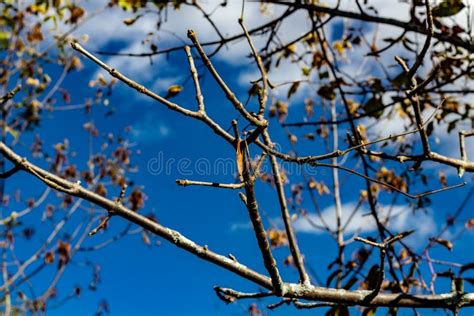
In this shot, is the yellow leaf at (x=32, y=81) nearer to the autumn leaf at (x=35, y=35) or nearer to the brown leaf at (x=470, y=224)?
the autumn leaf at (x=35, y=35)

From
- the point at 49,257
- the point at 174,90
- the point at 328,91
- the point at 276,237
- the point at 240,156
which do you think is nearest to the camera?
the point at 240,156

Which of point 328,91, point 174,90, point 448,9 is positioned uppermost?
point 328,91

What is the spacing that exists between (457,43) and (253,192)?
1425 millimetres

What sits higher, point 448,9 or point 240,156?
point 448,9

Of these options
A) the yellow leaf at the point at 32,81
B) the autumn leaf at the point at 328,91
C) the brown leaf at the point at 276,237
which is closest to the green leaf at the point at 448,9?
the autumn leaf at the point at 328,91

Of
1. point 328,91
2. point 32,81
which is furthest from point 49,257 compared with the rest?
point 328,91

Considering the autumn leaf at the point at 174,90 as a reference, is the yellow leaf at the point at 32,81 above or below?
above

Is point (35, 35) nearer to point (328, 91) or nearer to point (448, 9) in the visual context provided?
point (328, 91)

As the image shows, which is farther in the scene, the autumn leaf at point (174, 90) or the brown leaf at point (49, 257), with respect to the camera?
the brown leaf at point (49, 257)

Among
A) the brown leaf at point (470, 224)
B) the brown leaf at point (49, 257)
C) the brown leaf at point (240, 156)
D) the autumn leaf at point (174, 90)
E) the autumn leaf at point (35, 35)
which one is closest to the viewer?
the brown leaf at point (240, 156)

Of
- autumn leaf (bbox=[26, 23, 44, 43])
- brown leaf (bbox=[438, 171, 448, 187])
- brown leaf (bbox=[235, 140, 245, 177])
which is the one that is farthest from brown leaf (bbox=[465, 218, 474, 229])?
autumn leaf (bbox=[26, 23, 44, 43])

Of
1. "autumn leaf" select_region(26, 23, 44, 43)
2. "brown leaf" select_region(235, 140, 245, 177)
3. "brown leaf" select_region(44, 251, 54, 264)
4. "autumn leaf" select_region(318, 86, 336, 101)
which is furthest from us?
"autumn leaf" select_region(26, 23, 44, 43)

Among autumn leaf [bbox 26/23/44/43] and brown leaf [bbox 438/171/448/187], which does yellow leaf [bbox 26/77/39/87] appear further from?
brown leaf [bbox 438/171/448/187]

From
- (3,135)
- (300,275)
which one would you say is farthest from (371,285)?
(3,135)
